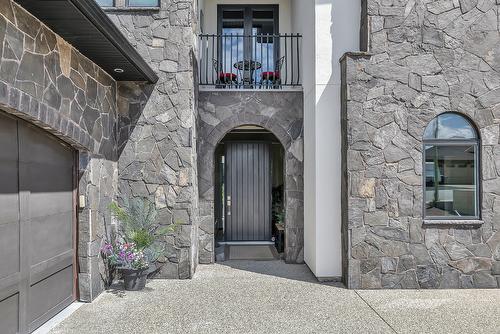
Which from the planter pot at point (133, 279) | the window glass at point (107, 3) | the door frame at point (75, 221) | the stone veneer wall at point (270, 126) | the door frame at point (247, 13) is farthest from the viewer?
the door frame at point (247, 13)

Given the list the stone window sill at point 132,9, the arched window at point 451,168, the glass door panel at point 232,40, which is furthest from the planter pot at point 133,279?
the glass door panel at point 232,40

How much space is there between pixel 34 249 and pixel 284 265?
3.90m

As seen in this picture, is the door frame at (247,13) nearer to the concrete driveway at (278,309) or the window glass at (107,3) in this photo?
the window glass at (107,3)

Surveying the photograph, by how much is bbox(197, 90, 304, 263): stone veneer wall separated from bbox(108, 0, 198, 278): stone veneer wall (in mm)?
943

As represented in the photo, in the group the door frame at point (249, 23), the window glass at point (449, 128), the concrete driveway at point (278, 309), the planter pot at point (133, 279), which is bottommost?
the concrete driveway at point (278, 309)

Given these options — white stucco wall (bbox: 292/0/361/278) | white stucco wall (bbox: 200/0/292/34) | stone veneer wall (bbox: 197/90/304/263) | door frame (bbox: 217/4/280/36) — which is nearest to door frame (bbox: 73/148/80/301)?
stone veneer wall (bbox: 197/90/304/263)

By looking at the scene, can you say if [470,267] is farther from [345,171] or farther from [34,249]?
[34,249]

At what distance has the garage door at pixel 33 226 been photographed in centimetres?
313

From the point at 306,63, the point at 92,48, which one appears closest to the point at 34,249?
the point at 92,48

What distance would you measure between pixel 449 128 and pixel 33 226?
5.34m

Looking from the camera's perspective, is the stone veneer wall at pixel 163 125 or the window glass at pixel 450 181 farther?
the stone veneer wall at pixel 163 125

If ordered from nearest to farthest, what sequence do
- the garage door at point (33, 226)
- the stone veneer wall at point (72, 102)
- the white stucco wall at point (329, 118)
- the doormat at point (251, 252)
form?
1. the stone veneer wall at point (72, 102)
2. the garage door at point (33, 226)
3. the white stucco wall at point (329, 118)
4. the doormat at point (251, 252)

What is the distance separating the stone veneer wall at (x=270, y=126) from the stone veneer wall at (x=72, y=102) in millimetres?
1637

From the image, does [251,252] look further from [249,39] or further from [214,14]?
[214,14]
